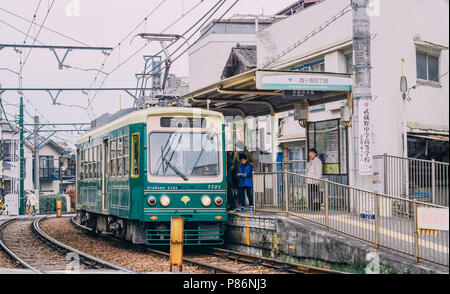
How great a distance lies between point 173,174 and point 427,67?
807 centimetres

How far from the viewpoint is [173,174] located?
554 inches

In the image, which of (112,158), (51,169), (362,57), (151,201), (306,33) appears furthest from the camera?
(51,169)

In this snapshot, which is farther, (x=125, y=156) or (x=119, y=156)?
(x=119, y=156)

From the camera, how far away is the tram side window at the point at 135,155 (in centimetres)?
1422

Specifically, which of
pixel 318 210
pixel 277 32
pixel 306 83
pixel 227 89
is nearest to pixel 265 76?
pixel 306 83

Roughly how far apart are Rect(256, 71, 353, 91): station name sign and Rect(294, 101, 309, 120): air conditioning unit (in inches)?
87.8

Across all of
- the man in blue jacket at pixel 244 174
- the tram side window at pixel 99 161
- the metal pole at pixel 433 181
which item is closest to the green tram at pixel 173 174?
the man in blue jacket at pixel 244 174

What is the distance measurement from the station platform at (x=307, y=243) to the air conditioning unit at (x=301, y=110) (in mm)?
2906

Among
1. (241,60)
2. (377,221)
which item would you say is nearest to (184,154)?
(377,221)

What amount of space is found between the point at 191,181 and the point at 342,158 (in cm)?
449

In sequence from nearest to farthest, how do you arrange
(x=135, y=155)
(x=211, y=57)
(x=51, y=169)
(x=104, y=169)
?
1. (x=135, y=155)
2. (x=104, y=169)
3. (x=211, y=57)
4. (x=51, y=169)

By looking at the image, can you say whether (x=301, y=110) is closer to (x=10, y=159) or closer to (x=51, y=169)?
(x=10, y=159)

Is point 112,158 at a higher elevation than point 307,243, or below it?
higher
